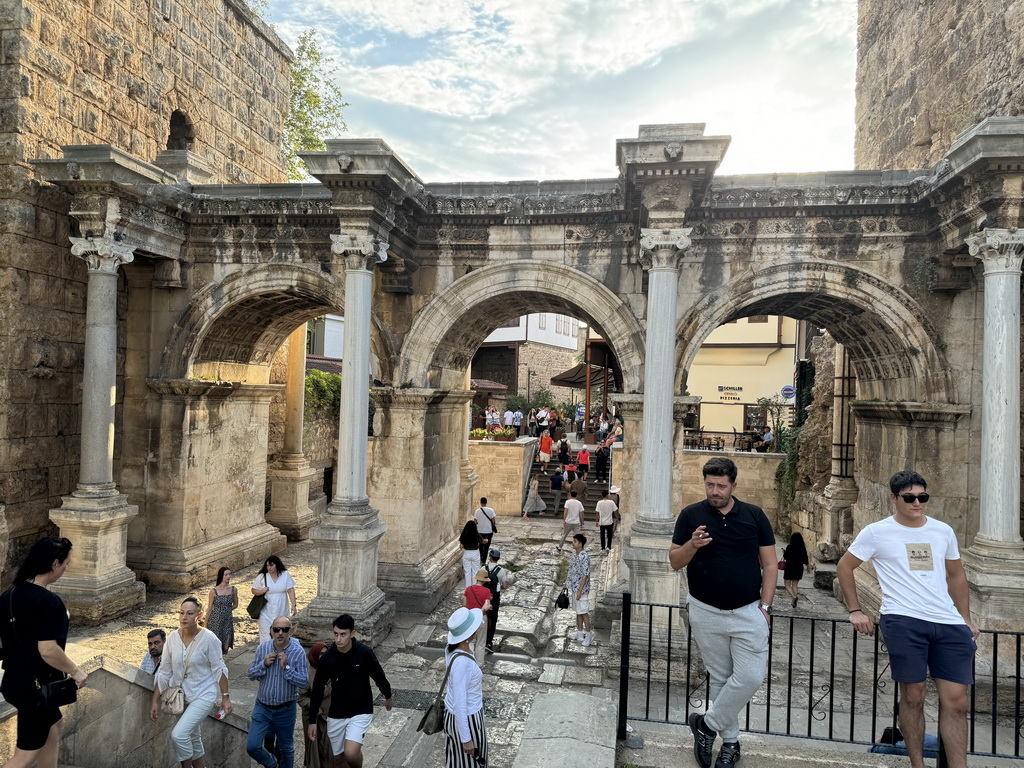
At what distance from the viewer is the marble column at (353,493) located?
7723 millimetres

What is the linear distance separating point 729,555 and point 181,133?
1201 cm

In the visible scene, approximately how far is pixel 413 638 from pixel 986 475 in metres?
6.93

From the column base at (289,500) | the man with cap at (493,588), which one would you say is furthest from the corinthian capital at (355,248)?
the column base at (289,500)

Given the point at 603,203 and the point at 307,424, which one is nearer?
the point at 603,203

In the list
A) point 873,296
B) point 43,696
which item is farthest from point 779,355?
point 43,696

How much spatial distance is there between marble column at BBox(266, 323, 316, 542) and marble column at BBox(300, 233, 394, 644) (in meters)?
5.54

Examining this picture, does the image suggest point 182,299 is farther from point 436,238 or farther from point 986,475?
point 986,475

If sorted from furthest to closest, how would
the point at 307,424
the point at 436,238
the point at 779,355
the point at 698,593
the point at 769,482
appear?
the point at 779,355, the point at 769,482, the point at 307,424, the point at 436,238, the point at 698,593

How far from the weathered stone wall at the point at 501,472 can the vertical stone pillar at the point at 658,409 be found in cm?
958

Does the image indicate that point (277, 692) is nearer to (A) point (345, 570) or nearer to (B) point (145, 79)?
(A) point (345, 570)

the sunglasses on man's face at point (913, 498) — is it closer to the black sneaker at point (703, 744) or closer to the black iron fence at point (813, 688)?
the black sneaker at point (703, 744)

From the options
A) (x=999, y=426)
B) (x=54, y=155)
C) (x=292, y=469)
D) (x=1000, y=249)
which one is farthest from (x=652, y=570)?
(x=54, y=155)

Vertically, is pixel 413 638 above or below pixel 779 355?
below

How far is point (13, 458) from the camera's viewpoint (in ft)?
26.3
